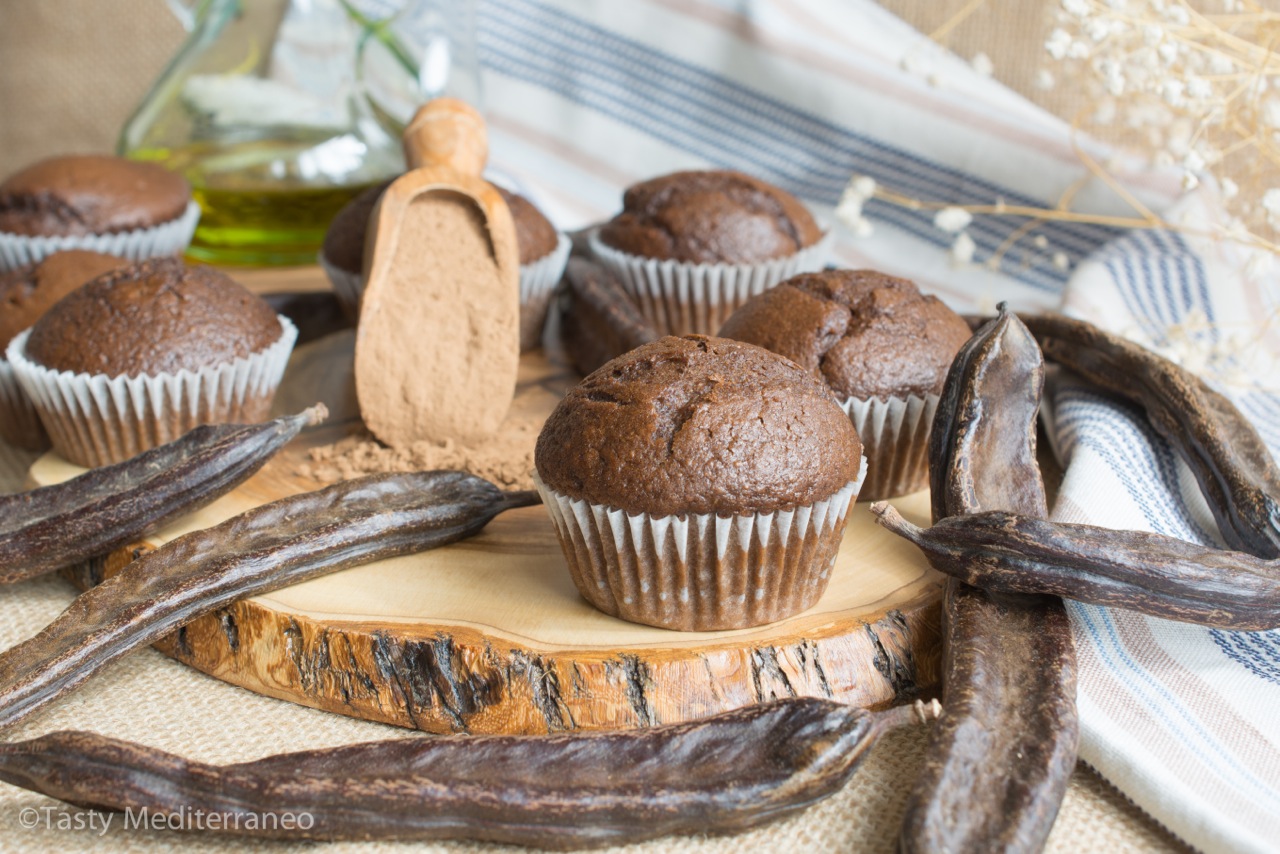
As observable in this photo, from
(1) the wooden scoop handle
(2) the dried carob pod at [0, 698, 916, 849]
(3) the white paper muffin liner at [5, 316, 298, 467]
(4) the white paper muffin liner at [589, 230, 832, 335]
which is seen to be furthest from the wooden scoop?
(2) the dried carob pod at [0, 698, 916, 849]

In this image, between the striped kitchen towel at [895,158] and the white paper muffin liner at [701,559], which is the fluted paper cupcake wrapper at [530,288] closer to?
the striped kitchen towel at [895,158]

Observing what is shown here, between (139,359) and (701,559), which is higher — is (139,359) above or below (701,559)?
below

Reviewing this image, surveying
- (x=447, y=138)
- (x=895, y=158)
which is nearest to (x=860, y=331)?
(x=447, y=138)

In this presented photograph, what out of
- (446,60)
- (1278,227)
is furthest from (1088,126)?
(446,60)

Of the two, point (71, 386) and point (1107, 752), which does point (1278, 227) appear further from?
point (71, 386)

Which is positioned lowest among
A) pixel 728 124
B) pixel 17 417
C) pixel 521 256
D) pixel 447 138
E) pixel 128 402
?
pixel 17 417

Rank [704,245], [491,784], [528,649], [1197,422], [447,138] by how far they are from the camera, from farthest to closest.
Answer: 1. [704,245]
2. [447,138]
3. [1197,422]
4. [528,649]
5. [491,784]

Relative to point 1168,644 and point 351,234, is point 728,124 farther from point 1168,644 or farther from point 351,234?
point 1168,644

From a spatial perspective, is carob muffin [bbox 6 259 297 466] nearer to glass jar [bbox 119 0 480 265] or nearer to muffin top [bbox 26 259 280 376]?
muffin top [bbox 26 259 280 376]
